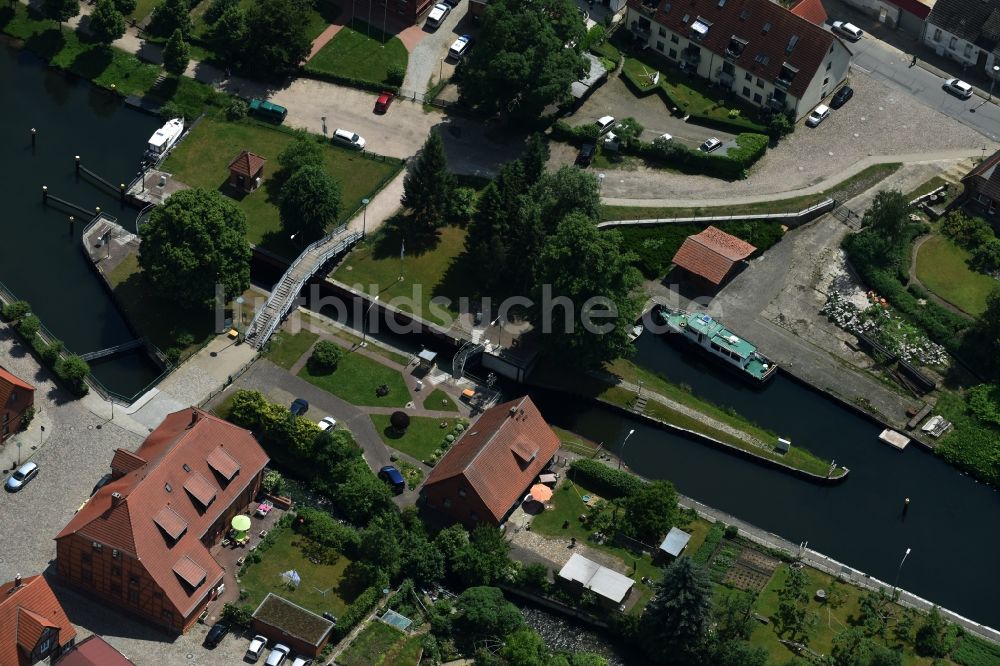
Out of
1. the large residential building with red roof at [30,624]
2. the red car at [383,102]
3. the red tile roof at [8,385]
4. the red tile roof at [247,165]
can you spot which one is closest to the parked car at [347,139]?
the red car at [383,102]

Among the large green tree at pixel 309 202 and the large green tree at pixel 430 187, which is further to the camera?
Result: the large green tree at pixel 430 187

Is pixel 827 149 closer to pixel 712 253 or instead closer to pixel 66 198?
pixel 712 253

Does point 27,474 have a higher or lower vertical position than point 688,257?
lower

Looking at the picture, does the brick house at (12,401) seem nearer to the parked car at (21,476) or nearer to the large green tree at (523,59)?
the parked car at (21,476)

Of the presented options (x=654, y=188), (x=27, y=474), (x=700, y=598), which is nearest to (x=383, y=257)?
(x=654, y=188)

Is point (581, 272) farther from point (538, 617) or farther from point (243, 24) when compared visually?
point (243, 24)

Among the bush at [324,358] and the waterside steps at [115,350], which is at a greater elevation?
the bush at [324,358]
